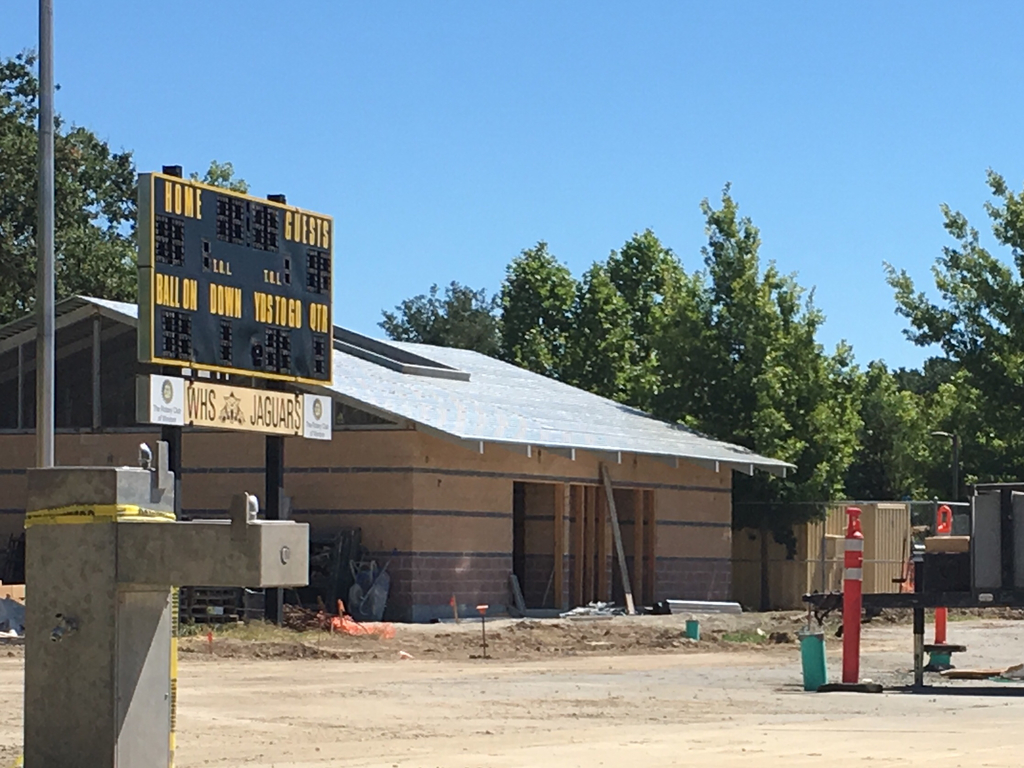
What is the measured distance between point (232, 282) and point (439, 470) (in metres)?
7.92

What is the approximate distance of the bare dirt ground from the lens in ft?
40.8

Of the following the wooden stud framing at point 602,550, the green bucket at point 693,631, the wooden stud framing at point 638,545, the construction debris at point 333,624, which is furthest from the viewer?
the wooden stud framing at point 638,545

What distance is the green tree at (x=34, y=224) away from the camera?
49.1 meters

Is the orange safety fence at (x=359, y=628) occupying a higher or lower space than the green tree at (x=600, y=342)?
lower

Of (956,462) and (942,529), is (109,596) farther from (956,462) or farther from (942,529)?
(956,462)

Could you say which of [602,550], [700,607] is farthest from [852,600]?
[602,550]

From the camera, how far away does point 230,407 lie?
85.0ft

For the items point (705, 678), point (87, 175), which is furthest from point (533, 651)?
point (87, 175)

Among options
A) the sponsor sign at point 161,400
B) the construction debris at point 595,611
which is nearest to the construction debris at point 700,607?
the construction debris at point 595,611

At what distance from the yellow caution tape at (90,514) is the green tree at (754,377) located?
33265mm

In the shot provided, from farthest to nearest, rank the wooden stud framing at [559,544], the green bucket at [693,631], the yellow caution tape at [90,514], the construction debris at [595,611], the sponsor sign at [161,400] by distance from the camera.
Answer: the wooden stud framing at [559,544], the construction debris at [595,611], the green bucket at [693,631], the sponsor sign at [161,400], the yellow caution tape at [90,514]

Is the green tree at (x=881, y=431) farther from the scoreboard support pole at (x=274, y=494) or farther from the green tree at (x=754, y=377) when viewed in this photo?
the scoreboard support pole at (x=274, y=494)

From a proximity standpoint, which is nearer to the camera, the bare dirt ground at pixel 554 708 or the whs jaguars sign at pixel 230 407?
the bare dirt ground at pixel 554 708

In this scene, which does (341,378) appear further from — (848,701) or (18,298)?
(18,298)
